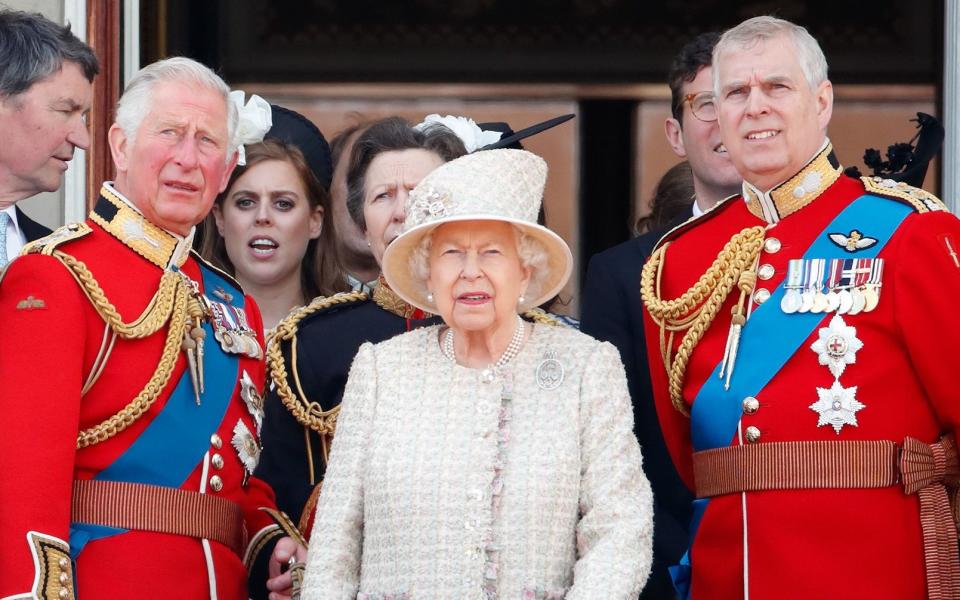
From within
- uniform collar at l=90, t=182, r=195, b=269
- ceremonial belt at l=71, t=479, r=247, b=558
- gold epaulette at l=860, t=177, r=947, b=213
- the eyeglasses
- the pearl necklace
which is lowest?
ceremonial belt at l=71, t=479, r=247, b=558

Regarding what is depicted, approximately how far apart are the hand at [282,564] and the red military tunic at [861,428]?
2.83 feet

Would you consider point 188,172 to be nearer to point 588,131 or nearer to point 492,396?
point 492,396

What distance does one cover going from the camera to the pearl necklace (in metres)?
3.75

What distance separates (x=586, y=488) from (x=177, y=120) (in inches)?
48.3

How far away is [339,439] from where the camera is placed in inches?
147

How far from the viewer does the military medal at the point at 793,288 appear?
4008 mm

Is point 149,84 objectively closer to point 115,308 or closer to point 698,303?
point 115,308

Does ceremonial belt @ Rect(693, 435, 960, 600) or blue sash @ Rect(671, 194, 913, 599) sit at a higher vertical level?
blue sash @ Rect(671, 194, 913, 599)

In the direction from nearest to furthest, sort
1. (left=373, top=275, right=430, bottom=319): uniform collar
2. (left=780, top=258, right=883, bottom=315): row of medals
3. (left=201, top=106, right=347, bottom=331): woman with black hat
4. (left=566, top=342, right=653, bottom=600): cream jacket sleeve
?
(left=566, top=342, right=653, bottom=600): cream jacket sleeve → (left=780, top=258, right=883, bottom=315): row of medals → (left=373, top=275, right=430, bottom=319): uniform collar → (left=201, top=106, right=347, bottom=331): woman with black hat

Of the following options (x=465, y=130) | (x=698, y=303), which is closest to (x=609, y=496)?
(x=698, y=303)

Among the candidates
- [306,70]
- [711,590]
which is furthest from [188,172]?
[306,70]

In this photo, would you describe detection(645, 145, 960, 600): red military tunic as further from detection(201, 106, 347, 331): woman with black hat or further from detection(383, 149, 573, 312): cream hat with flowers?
detection(201, 106, 347, 331): woman with black hat

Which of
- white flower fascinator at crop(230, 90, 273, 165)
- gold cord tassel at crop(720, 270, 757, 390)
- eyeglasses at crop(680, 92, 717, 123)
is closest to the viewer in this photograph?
gold cord tassel at crop(720, 270, 757, 390)

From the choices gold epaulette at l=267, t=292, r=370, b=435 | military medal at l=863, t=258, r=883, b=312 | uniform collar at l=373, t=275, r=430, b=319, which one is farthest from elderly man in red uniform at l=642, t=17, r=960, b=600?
gold epaulette at l=267, t=292, r=370, b=435
